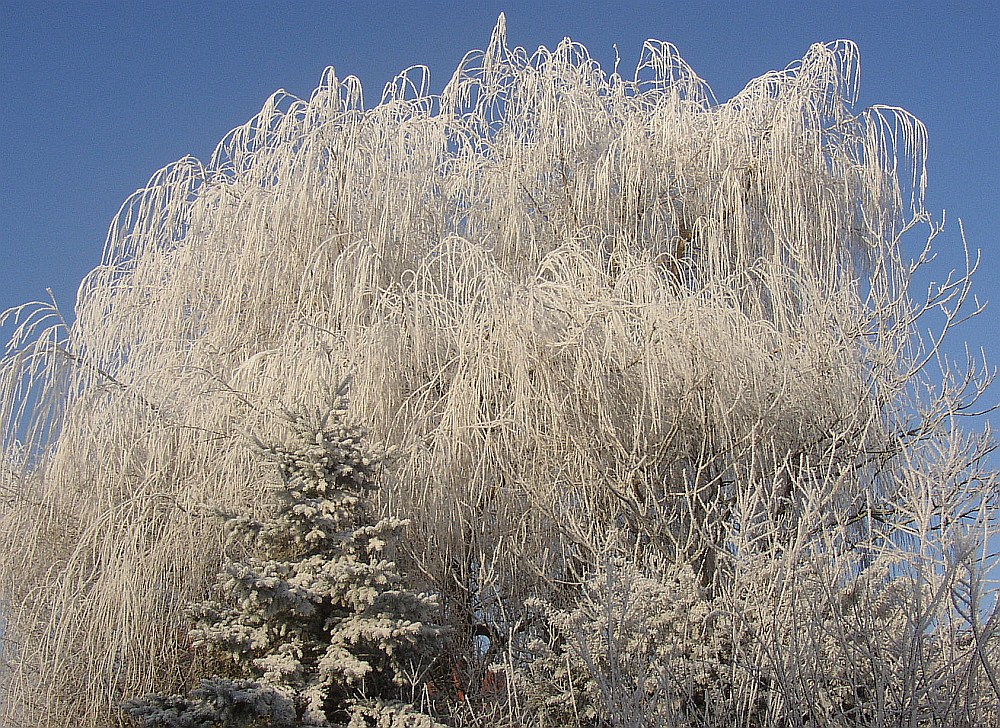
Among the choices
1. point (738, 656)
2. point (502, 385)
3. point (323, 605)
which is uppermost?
point (502, 385)

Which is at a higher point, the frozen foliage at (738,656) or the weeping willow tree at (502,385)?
the weeping willow tree at (502,385)

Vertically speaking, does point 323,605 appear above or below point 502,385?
below

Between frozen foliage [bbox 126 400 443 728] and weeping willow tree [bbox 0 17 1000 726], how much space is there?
58cm

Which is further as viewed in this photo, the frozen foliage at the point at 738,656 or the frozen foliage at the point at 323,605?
the frozen foliage at the point at 323,605

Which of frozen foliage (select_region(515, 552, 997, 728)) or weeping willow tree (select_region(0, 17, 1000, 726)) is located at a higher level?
weeping willow tree (select_region(0, 17, 1000, 726))

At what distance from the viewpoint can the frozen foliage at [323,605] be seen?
5836 mm

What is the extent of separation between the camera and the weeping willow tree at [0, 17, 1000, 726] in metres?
6.45

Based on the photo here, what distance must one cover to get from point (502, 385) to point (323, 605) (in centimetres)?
187

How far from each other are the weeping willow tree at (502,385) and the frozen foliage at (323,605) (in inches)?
22.7

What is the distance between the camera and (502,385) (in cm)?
698

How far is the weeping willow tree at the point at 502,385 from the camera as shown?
6.45 meters

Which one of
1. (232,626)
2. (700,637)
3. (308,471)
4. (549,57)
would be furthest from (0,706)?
(549,57)

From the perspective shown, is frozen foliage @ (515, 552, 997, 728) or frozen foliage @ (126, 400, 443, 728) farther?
frozen foliage @ (126, 400, 443, 728)

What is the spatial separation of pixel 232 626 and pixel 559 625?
6.17 feet
